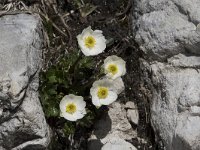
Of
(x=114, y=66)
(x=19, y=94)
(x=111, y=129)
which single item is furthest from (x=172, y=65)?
(x=19, y=94)

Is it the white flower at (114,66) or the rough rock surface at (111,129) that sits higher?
the white flower at (114,66)

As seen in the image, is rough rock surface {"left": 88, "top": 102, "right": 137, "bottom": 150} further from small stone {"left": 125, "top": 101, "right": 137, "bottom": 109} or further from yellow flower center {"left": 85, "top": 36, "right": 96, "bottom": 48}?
yellow flower center {"left": 85, "top": 36, "right": 96, "bottom": 48}

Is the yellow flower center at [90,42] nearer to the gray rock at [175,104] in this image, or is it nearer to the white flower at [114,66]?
the white flower at [114,66]

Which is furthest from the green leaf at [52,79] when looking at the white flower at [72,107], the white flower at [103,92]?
the white flower at [103,92]

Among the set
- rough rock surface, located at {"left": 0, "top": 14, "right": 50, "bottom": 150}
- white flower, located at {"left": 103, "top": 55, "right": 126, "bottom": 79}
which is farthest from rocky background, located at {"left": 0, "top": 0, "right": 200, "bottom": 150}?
white flower, located at {"left": 103, "top": 55, "right": 126, "bottom": 79}

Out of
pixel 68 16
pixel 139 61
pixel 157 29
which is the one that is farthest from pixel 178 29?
pixel 68 16

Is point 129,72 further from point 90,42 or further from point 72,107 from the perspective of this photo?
point 72,107
